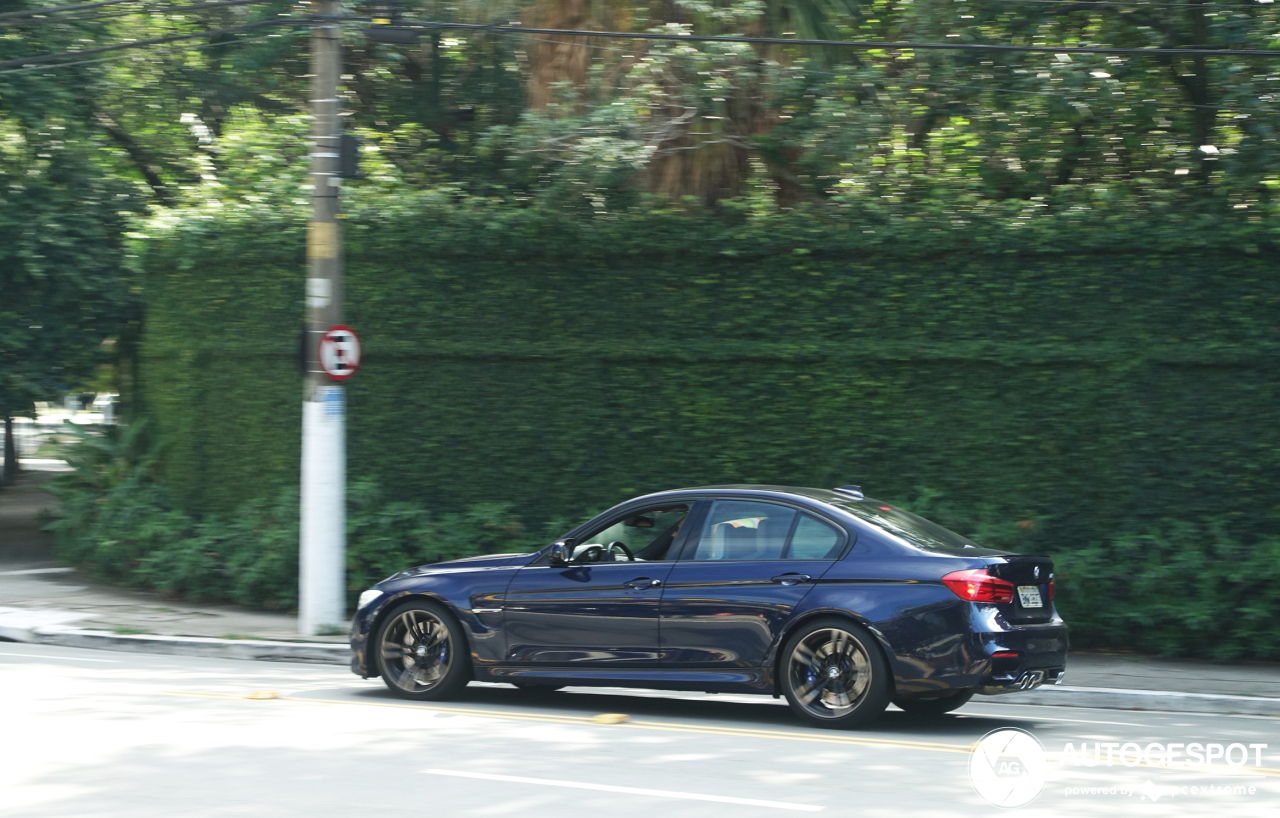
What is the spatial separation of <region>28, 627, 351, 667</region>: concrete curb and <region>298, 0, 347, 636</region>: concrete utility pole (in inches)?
22.4

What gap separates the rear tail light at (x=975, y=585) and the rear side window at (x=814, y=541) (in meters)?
0.75

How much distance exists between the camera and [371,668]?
9336mm

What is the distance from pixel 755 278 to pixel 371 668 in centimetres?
621

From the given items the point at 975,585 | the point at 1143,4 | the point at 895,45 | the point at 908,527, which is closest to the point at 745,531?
the point at 908,527

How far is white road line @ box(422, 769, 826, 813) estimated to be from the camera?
243 inches

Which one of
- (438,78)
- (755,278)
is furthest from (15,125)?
(755,278)

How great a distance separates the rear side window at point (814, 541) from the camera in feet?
27.0

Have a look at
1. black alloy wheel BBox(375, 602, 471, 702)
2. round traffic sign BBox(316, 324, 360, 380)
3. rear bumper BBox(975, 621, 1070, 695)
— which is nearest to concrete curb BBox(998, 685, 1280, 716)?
rear bumper BBox(975, 621, 1070, 695)

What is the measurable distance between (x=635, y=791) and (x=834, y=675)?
6.72 ft

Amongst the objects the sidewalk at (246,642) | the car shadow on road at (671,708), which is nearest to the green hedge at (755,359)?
the sidewalk at (246,642)

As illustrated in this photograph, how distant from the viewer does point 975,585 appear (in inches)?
307

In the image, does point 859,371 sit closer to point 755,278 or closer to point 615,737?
point 755,278

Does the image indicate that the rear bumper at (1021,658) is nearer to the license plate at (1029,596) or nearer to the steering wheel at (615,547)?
the license plate at (1029,596)

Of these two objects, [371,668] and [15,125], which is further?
[15,125]
